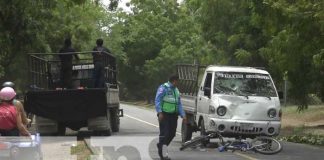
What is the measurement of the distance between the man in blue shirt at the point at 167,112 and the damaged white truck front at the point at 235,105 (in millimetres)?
A: 2286

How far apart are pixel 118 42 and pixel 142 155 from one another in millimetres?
70147

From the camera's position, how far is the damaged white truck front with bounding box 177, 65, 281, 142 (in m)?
16.0

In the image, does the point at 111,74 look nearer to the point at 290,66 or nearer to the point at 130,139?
the point at 130,139

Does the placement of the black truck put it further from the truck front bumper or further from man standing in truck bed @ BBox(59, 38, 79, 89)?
the truck front bumper

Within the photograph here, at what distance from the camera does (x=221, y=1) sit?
3266 cm

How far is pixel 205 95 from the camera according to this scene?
55.6 ft

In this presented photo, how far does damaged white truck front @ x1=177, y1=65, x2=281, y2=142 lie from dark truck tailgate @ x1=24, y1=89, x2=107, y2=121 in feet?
11.5

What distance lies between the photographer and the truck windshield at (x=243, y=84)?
16.8 m

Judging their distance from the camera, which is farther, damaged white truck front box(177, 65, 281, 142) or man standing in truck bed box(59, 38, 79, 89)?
man standing in truck bed box(59, 38, 79, 89)

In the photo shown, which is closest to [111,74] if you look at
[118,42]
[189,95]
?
[189,95]

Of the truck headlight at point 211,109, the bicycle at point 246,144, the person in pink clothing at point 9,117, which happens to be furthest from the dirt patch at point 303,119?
the person in pink clothing at point 9,117

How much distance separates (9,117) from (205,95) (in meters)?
7.61

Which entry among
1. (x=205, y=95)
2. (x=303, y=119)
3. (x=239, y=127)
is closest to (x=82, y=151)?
(x=205, y=95)

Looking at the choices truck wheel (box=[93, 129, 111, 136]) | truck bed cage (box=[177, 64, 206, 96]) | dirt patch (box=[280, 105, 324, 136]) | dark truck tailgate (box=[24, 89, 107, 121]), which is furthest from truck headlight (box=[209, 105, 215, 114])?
dirt patch (box=[280, 105, 324, 136])
